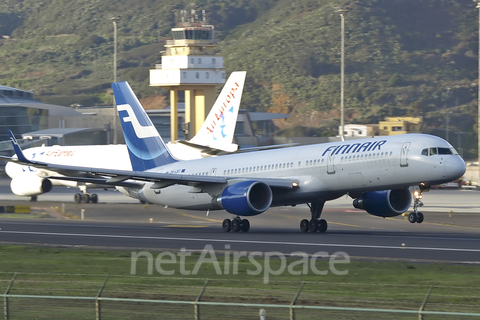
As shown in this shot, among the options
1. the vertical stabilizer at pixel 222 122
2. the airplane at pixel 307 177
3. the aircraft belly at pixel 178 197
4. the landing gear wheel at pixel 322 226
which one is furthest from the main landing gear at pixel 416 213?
the vertical stabilizer at pixel 222 122

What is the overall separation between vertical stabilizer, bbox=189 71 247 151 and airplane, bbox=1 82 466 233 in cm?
1864

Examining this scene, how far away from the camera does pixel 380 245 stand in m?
32.1

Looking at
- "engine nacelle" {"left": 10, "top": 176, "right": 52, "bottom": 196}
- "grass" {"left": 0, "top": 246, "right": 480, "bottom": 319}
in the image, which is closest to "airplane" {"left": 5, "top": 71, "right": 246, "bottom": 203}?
"engine nacelle" {"left": 10, "top": 176, "right": 52, "bottom": 196}

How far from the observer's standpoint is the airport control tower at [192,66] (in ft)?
346

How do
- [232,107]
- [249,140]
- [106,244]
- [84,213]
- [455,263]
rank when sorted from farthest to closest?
[249,140]
[232,107]
[84,213]
[106,244]
[455,263]

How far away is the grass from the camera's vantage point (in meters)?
17.6

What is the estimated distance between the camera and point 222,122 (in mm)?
63156

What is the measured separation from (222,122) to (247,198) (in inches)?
1077

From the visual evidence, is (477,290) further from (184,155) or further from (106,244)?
(184,155)

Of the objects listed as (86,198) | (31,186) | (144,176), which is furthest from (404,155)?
(31,186)

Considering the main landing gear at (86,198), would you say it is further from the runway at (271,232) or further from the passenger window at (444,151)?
the passenger window at (444,151)

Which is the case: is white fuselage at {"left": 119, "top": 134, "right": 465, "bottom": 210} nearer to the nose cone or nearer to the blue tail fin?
the nose cone

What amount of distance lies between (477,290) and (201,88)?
88.1 m

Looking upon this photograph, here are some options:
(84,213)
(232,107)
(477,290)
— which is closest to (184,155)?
(232,107)
